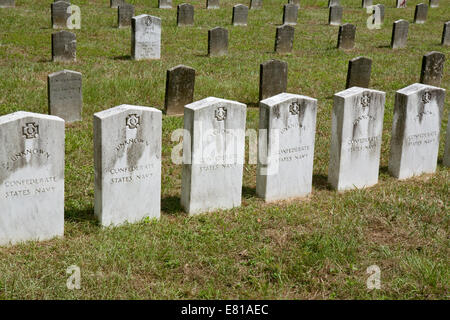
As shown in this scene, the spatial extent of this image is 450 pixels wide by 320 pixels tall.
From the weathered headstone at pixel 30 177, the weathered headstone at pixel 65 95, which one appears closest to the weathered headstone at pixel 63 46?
the weathered headstone at pixel 65 95

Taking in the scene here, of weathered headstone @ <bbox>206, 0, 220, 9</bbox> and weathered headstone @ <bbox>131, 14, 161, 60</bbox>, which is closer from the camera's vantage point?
weathered headstone @ <bbox>131, 14, 161, 60</bbox>

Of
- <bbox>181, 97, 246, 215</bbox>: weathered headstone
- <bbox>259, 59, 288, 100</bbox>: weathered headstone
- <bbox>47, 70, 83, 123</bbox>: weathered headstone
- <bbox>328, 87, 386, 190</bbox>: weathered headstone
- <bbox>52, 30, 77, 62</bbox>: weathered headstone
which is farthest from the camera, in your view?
<bbox>52, 30, 77, 62</bbox>: weathered headstone

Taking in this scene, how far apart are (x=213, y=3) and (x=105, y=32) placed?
6.44 metres

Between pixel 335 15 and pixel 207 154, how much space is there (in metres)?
15.9

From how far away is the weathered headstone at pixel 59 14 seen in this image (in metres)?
17.5

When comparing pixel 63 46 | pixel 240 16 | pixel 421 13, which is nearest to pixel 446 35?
pixel 421 13

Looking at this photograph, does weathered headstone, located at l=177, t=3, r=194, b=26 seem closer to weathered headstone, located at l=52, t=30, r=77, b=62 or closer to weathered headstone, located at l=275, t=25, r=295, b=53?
weathered headstone, located at l=275, t=25, r=295, b=53

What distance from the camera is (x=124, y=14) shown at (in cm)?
1798

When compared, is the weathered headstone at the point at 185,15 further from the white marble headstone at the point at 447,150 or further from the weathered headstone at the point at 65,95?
the white marble headstone at the point at 447,150

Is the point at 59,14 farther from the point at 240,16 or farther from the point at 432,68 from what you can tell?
the point at 432,68

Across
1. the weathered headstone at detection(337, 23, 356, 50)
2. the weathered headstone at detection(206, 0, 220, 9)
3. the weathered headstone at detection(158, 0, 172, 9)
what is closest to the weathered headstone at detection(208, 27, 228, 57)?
the weathered headstone at detection(337, 23, 356, 50)

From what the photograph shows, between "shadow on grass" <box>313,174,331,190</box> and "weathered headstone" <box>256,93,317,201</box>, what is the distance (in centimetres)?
35

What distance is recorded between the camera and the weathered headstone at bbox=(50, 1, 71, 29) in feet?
57.3

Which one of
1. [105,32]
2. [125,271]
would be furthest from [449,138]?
[105,32]
